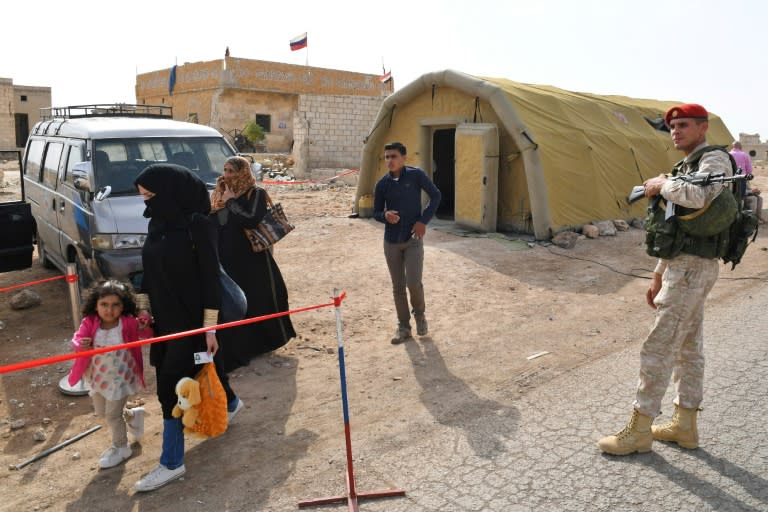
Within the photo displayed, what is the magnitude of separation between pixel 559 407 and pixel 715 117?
1531 cm

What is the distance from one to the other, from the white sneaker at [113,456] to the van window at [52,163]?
15.7 ft

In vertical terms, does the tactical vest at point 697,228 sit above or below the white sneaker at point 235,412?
above

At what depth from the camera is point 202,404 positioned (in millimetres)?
3482

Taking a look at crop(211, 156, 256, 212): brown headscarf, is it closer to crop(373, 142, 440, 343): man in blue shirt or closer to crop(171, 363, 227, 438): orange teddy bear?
crop(373, 142, 440, 343): man in blue shirt

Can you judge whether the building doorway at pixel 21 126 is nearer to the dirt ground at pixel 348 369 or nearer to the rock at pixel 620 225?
the dirt ground at pixel 348 369

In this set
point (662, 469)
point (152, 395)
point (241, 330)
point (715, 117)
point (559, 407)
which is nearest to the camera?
point (662, 469)

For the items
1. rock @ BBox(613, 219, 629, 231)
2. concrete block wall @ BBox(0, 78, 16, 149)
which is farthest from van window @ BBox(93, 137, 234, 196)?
concrete block wall @ BBox(0, 78, 16, 149)

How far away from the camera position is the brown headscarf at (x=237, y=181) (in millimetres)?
4965

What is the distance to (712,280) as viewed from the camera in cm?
345

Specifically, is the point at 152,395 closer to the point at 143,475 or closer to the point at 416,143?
the point at 143,475

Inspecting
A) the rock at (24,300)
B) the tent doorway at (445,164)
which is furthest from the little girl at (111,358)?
the tent doorway at (445,164)

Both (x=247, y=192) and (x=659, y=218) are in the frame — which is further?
(x=247, y=192)

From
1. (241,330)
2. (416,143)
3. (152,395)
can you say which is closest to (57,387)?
(152,395)

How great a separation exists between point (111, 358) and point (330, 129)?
20063 mm
